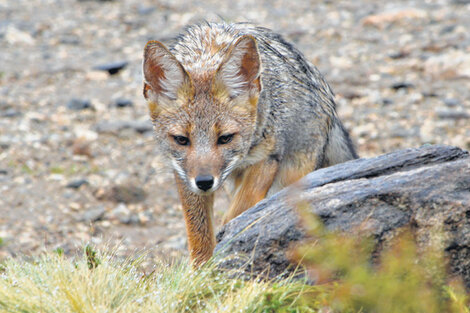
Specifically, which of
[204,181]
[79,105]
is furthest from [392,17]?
[204,181]

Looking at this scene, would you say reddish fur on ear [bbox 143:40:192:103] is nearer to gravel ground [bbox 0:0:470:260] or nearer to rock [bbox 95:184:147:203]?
gravel ground [bbox 0:0:470:260]

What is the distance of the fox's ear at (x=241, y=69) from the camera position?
5117mm

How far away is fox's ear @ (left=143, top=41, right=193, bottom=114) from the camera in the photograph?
5051 millimetres

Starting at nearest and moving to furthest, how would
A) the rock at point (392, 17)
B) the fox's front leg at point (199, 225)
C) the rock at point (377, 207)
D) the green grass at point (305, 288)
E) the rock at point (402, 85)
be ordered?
1. the green grass at point (305, 288)
2. the rock at point (377, 207)
3. the fox's front leg at point (199, 225)
4. the rock at point (402, 85)
5. the rock at point (392, 17)

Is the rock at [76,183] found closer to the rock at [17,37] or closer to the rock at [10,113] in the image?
the rock at [10,113]

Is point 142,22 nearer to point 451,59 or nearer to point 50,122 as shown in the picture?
point 50,122

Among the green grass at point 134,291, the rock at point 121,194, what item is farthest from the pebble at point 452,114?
the green grass at point 134,291

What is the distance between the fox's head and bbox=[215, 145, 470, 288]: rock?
644 millimetres

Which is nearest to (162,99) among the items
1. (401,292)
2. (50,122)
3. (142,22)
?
(401,292)

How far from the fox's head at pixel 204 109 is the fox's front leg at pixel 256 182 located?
10.5 inches

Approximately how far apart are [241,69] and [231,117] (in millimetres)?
408

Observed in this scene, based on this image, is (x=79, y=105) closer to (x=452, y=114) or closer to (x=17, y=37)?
(x=17, y=37)

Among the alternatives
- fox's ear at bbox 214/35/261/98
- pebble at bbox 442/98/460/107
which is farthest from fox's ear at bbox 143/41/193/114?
pebble at bbox 442/98/460/107

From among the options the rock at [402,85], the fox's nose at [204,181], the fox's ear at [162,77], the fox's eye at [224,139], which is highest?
the fox's ear at [162,77]
